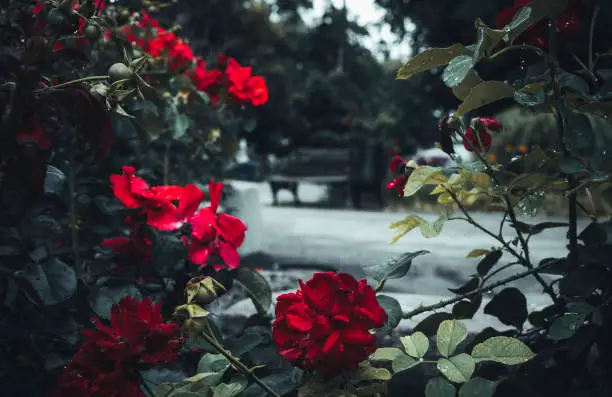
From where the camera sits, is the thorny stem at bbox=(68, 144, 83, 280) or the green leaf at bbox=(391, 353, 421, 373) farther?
the thorny stem at bbox=(68, 144, 83, 280)

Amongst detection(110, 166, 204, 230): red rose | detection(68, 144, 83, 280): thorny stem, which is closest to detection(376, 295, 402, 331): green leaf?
detection(110, 166, 204, 230): red rose

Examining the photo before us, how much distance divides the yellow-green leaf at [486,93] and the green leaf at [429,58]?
7 centimetres

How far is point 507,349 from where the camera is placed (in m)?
1.11

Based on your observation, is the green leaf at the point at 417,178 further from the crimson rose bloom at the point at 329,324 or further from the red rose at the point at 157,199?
the red rose at the point at 157,199

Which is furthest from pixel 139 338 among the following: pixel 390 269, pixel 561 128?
pixel 561 128

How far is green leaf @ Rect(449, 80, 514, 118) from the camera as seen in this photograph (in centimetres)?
120

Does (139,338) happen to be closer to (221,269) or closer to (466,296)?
(221,269)

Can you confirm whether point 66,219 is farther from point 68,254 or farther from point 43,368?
point 43,368

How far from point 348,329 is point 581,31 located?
81 cm

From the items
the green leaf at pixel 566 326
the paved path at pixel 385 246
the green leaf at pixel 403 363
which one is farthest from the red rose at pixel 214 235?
the paved path at pixel 385 246

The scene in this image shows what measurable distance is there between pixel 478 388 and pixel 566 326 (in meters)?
0.23

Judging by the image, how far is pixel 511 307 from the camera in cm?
146

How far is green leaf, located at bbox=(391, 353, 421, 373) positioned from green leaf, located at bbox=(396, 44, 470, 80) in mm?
478

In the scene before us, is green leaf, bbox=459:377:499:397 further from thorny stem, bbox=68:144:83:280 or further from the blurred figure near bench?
the blurred figure near bench
